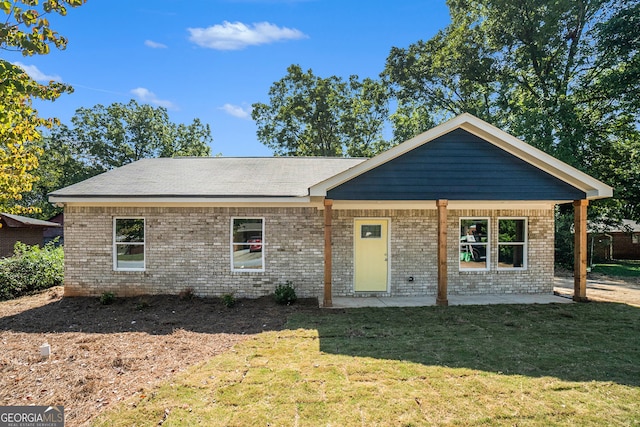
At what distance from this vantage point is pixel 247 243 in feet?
32.9

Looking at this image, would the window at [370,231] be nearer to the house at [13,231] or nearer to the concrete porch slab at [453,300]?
the concrete porch slab at [453,300]

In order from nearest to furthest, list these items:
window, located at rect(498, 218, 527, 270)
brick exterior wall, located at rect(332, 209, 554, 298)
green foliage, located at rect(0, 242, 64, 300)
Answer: brick exterior wall, located at rect(332, 209, 554, 298), window, located at rect(498, 218, 527, 270), green foliage, located at rect(0, 242, 64, 300)

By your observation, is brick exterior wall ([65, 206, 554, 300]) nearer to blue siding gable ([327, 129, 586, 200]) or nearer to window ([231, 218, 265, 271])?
window ([231, 218, 265, 271])

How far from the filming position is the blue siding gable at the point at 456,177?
346 inches

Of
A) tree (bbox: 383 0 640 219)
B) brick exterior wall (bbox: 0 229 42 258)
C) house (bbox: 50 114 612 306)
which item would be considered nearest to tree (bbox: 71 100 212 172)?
brick exterior wall (bbox: 0 229 42 258)

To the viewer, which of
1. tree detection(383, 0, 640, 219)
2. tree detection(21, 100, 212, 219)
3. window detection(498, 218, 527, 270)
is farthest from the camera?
tree detection(21, 100, 212, 219)

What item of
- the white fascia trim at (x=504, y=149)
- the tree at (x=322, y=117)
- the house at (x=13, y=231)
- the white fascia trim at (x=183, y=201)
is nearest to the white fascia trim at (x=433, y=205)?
the white fascia trim at (x=504, y=149)

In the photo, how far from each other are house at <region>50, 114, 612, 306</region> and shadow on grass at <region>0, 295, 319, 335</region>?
0.59 m

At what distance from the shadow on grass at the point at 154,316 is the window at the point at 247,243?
0.97 metres

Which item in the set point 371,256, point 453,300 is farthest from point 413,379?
point 371,256

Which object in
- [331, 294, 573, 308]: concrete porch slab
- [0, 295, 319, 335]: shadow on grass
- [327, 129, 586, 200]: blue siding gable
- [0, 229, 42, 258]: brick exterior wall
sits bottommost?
[0, 295, 319, 335]: shadow on grass

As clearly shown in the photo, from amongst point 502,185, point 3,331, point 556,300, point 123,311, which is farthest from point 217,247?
point 556,300

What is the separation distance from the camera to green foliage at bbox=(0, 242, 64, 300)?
435 inches

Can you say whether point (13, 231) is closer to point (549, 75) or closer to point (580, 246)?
point (580, 246)
